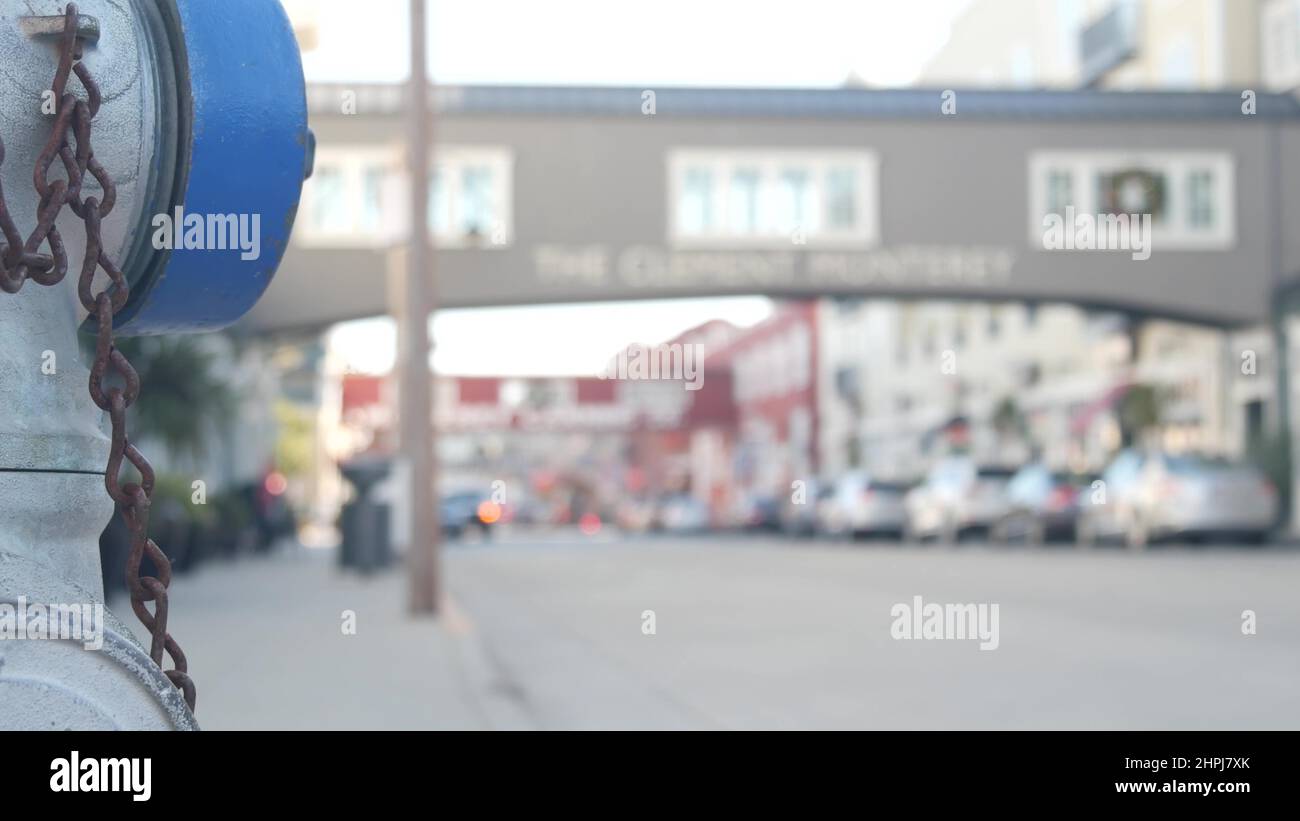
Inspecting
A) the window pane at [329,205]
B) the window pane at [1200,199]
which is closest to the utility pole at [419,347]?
the window pane at [329,205]

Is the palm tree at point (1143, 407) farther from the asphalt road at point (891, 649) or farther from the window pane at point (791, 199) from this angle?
the asphalt road at point (891, 649)

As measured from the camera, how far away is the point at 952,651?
11.0m

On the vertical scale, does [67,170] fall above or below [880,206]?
below

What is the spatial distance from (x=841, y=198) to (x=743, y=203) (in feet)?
6.02

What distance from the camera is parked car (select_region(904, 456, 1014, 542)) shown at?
32.5 meters

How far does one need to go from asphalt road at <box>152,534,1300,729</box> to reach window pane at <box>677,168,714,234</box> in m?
12.1

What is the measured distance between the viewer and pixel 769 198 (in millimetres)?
31797

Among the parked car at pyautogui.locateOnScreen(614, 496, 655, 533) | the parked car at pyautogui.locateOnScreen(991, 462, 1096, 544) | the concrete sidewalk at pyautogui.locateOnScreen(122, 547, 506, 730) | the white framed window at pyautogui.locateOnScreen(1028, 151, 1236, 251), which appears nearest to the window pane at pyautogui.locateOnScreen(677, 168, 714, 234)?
the white framed window at pyautogui.locateOnScreen(1028, 151, 1236, 251)

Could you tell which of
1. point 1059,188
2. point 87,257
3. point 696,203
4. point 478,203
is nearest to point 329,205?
point 478,203

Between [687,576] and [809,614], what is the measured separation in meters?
7.00

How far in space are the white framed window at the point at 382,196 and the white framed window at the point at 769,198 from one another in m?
3.21

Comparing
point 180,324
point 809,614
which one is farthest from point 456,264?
point 180,324

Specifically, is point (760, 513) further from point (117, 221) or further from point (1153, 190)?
point (117, 221)
